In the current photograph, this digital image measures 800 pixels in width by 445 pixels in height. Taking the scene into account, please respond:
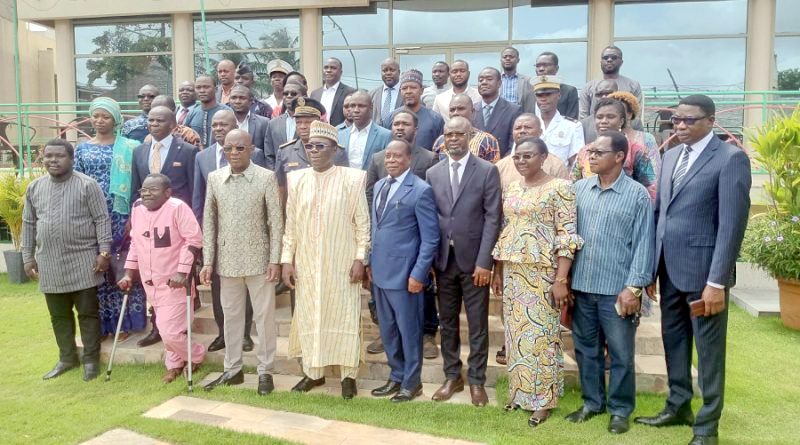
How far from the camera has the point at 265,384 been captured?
485 centimetres

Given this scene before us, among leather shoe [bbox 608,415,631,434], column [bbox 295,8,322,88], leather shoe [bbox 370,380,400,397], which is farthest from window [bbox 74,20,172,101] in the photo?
leather shoe [bbox 608,415,631,434]

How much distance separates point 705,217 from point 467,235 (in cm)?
152

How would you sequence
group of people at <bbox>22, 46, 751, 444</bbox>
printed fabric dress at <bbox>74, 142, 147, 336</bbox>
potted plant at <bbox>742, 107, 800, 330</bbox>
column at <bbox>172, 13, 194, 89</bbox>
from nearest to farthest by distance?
group of people at <bbox>22, 46, 751, 444</bbox> < printed fabric dress at <bbox>74, 142, 147, 336</bbox> < potted plant at <bbox>742, 107, 800, 330</bbox> < column at <bbox>172, 13, 194, 89</bbox>

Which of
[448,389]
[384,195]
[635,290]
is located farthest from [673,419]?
[384,195]

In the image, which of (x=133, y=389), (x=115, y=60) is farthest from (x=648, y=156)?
(x=115, y=60)

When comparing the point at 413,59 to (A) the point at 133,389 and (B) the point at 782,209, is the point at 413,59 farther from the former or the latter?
(A) the point at 133,389

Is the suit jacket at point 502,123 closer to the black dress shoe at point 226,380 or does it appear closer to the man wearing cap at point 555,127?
the man wearing cap at point 555,127

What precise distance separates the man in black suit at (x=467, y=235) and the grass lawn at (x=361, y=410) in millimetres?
422

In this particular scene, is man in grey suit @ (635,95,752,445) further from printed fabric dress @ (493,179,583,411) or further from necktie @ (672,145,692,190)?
printed fabric dress @ (493,179,583,411)

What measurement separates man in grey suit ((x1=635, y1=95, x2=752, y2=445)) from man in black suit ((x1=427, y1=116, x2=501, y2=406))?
111 cm

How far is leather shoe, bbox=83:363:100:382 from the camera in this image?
208 inches

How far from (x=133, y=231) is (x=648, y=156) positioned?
4.14 metres

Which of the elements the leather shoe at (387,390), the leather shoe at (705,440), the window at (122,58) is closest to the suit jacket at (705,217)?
the leather shoe at (705,440)

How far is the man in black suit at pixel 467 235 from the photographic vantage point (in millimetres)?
4348
